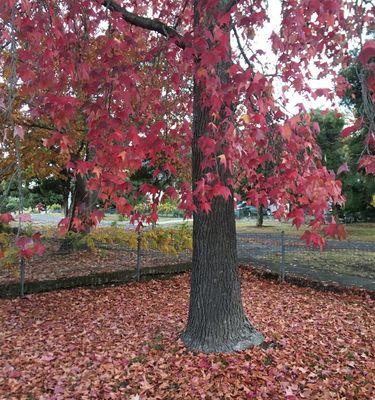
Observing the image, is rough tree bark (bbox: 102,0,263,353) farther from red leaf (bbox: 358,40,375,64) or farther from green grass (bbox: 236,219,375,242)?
green grass (bbox: 236,219,375,242)

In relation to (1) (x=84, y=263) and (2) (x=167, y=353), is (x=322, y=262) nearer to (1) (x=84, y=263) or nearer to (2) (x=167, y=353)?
(1) (x=84, y=263)

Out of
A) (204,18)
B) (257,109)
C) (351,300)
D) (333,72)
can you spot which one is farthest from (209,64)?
(351,300)

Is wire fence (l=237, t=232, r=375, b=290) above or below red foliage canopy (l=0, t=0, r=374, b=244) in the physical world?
below

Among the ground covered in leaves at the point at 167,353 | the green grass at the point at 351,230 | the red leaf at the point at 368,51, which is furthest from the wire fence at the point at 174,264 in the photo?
the red leaf at the point at 368,51

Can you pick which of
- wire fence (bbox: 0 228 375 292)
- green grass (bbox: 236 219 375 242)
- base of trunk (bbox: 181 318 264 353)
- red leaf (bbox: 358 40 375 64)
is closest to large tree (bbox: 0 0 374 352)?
base of trunk (bbox: 181 318 264 353)

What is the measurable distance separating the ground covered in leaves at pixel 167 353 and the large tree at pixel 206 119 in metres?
0.48

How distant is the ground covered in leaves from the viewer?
3.77 m

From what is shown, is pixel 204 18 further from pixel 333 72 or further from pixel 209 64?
pixel 333 72

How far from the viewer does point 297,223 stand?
3.48 m

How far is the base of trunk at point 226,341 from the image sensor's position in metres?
4.49

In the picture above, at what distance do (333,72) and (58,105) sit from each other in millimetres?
4017

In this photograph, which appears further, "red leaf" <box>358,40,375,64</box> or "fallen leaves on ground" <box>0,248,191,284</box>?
"fallen leaves on ground" <box>0,248,191,284</box>

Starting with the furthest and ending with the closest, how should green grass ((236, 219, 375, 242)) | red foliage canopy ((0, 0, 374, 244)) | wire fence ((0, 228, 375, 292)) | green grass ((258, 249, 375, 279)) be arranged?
green grass ((236, 219, 375, 242)) < green grass ((258, 249, 375, 279)) < wire fence ((0, 228, 375, 292)) < red foliage canopy ((0, 0, 374, 244))

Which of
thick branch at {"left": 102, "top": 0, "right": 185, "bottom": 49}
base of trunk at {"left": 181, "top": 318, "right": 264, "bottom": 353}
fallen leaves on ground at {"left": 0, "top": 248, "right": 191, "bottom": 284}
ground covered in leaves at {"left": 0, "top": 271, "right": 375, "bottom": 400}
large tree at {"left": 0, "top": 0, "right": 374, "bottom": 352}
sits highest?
thick branch at {"left": 102, "top": 0, "right": 185, "bottom": 49}
